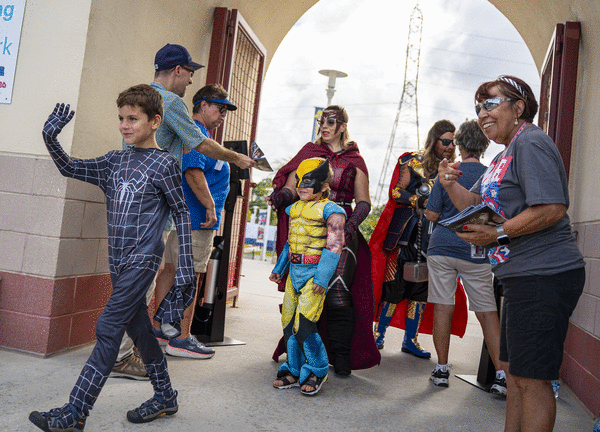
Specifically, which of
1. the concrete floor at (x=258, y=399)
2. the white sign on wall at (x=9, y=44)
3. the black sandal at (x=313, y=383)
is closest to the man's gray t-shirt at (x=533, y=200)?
the concrete floor at (x=258, y=399)

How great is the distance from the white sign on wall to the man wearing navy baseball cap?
1002 millimetres

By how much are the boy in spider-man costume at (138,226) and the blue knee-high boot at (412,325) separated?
2734mm

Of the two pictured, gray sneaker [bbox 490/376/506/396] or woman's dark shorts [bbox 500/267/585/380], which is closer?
woman's dark shorts [bbox 500/267/585/380]

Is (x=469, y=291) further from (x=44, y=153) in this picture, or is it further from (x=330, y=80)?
(x=330, y=80)

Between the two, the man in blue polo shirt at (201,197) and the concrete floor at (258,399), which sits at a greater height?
the man in blue polo shirt at (201,197)

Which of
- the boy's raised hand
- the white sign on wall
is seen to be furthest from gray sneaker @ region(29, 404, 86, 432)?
the white sign on wall

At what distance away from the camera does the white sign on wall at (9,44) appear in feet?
11.5

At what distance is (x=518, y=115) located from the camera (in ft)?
7.12

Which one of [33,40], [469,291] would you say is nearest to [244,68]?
[33,40]

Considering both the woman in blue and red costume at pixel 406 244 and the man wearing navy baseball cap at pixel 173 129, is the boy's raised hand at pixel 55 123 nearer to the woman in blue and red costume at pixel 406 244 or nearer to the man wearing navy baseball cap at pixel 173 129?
the man wearing navy baseball cap at pixel 173 129

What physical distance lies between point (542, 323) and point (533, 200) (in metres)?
0.43

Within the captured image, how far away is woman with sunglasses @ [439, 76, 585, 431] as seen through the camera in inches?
73.6

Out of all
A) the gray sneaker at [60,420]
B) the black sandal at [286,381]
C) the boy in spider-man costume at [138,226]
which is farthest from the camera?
the black sandal at [286,381]

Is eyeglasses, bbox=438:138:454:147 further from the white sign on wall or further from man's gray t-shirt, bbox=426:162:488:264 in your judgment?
the white sign on wall
